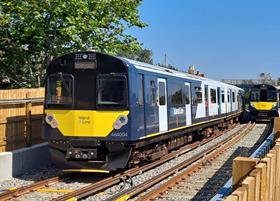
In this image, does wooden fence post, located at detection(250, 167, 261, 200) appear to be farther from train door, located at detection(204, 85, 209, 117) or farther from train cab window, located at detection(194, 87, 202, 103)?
train door, located at detection(204, 85, 209, 117)

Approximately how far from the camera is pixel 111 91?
37.7ft

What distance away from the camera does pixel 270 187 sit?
635 cm

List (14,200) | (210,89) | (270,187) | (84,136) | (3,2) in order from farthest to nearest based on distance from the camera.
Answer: (210,89)
(3,2)
(84,136)
(14,200)
(270,187)

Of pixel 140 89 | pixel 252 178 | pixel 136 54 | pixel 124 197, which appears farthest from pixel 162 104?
pixel 136 54

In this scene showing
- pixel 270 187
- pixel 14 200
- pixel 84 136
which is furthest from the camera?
pixel 84 136

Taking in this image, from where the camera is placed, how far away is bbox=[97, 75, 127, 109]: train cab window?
1134 centimetres

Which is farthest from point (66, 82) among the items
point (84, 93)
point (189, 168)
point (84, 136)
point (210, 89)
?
point (210, 89)

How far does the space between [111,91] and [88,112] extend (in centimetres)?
74

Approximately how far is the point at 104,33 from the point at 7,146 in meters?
8.41

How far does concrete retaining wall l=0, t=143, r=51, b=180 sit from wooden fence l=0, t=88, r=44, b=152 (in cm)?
32

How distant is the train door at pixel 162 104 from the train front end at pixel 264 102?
23.9 meters

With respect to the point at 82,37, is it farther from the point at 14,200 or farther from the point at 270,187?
the point at 270,187

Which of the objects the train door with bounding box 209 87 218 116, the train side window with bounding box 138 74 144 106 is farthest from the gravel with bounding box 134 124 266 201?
the train door with bounding box 209 87 218 116

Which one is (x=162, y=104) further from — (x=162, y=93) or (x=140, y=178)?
(x=140, y=178)
